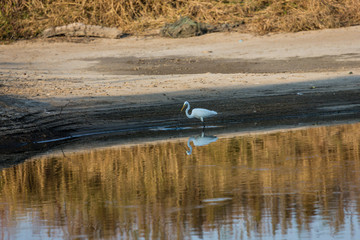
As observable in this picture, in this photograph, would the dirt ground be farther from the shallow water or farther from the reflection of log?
the shallow water

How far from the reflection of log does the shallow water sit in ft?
30.1

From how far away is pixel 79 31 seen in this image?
18.8 meters

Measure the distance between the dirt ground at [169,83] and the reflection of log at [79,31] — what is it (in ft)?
0.85

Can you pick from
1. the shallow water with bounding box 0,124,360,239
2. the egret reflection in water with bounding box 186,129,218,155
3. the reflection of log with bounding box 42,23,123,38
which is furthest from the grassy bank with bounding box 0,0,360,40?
the shallow water with bounding box 0,124,360,239

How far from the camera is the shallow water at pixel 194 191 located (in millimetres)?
5746

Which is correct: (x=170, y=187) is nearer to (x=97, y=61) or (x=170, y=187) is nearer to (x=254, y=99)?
(x=254, y=99)

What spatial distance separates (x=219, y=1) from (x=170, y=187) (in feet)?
41.1

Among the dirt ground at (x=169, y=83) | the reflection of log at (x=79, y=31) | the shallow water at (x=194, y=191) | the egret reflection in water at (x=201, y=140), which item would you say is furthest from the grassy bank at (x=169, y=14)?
the shallow water at (x=194, y=191)

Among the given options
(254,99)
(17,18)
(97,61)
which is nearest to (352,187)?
(254,99)

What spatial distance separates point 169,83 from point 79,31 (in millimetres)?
6063

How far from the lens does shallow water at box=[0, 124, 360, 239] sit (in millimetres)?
5746

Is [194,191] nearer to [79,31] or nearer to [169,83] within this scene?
[169,83]

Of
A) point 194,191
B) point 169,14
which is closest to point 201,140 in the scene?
point 194,191

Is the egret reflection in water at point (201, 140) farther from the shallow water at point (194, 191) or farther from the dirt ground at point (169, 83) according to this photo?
the dirt ground at point (169, 83)
